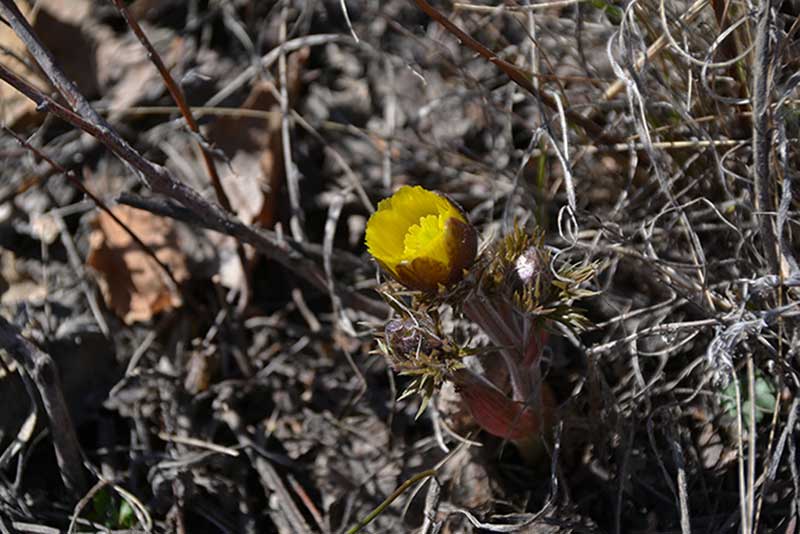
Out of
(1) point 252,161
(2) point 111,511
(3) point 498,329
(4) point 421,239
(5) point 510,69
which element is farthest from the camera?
(1) point 252,161

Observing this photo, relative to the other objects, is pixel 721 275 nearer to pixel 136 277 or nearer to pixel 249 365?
pixel 249 365

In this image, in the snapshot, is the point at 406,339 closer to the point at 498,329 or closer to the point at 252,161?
the point at 498,329

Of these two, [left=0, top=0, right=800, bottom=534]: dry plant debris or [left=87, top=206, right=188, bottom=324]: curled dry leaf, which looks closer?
[left=0, top=0, right=800, bottom=534]: dry plant debris

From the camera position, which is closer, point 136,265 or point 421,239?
point 421,239

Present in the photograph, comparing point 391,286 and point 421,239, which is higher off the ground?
point 421,239

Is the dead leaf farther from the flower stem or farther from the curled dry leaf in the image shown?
the flower stem

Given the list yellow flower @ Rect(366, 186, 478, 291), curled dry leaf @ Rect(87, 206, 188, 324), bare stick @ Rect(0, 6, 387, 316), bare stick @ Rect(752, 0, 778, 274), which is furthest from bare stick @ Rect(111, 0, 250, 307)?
bare stick @ Rect(752, 0, 778, 274)

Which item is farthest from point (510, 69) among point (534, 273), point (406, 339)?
point (406, 339)
